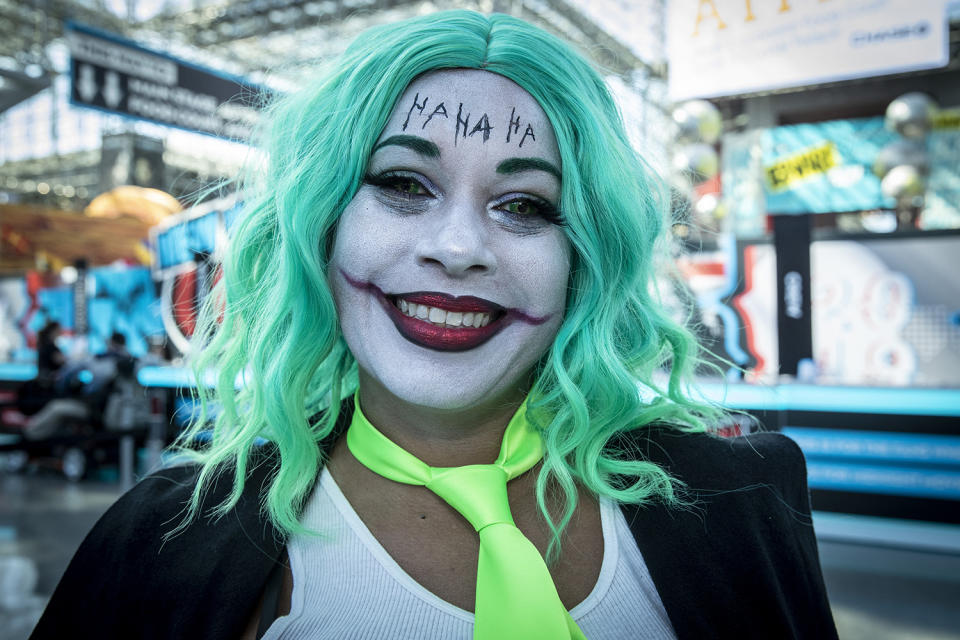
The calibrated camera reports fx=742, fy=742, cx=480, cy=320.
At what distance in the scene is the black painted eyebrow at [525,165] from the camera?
1109 mm

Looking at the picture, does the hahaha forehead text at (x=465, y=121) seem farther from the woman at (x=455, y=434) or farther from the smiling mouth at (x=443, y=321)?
the smiling mouth at (x=443, y=321)

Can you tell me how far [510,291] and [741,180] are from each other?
1316 centimetres

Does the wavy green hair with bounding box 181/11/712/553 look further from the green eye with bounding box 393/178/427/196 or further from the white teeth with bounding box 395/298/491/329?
the white teeth with bounding box 395/298/491/329

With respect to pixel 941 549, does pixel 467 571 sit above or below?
above

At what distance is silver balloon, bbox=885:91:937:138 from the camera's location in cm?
865

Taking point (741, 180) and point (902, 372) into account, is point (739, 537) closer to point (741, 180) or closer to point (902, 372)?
point (902, 372)

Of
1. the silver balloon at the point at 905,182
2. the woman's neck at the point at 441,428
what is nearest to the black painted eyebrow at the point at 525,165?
the woman's neck at the point at 441,428

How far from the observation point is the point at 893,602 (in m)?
3.54

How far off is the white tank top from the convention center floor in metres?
2.61

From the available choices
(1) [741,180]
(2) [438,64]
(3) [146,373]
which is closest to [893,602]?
(2) [438,64]

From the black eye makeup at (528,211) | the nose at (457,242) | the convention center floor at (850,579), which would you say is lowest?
the convention center floor at (850,579)

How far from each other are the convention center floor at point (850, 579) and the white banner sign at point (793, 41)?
8.63ft

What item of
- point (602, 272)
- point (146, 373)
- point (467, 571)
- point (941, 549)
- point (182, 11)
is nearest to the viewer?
point (467, 571)

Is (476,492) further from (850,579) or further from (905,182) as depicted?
(905,182)
